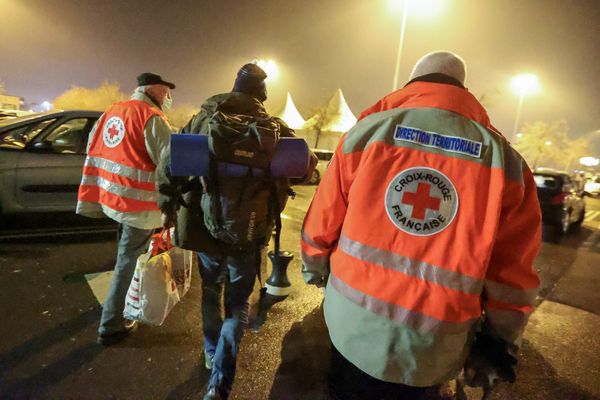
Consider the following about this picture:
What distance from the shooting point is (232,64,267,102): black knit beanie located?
2281mm

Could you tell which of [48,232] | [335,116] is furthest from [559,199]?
[335,116]

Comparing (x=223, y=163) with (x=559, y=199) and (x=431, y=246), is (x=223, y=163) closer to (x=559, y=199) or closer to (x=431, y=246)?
(x=431, y=246)

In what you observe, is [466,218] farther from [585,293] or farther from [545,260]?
[545,260]

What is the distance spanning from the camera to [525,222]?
4.26ft

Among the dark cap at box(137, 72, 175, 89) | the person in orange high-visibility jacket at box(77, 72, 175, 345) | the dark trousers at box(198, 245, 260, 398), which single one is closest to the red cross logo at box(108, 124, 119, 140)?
the person in orange high-visibility jacket at box(77, 72, 175, 345)

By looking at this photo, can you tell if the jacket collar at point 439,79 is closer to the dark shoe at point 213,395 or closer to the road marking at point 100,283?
the dark shoe at point 213,395

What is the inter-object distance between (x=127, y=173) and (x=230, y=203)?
1.20 metres

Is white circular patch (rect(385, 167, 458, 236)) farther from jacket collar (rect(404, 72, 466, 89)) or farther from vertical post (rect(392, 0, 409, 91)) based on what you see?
vertical post (rect(392, 0, 409, 91))

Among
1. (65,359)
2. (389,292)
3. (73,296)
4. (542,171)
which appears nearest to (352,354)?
(389,292)

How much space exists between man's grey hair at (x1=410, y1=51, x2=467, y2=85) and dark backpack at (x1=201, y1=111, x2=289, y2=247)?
34.0 inches

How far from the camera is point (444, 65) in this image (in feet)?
4.89

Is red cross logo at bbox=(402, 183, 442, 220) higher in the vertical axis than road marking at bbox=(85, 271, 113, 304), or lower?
higher

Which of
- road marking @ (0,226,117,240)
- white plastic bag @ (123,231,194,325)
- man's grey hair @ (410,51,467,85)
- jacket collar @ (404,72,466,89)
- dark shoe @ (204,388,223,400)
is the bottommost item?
dark shoe @ (204,388,223,400)

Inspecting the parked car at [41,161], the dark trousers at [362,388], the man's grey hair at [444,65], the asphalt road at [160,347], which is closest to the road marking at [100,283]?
the asphalt road at [160,347]
